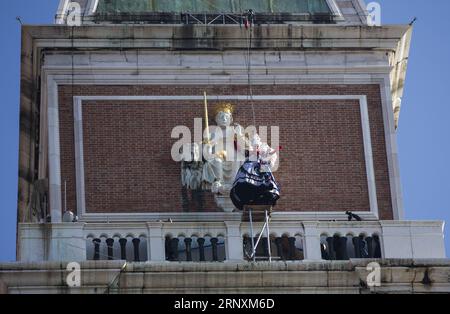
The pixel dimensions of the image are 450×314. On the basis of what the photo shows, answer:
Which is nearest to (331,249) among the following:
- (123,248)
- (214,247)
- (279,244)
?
(279,244)

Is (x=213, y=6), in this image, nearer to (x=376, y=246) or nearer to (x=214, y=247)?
(x=214, y=247)

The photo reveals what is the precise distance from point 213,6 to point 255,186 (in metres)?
7.70

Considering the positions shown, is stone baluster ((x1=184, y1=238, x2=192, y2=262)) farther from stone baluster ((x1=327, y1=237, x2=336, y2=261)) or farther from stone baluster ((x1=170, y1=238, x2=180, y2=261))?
stone baluster ((x1=327, y1=237, x2=336, y2=261))

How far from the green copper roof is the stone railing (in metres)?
8.02

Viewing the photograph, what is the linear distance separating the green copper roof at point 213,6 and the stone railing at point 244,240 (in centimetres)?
802

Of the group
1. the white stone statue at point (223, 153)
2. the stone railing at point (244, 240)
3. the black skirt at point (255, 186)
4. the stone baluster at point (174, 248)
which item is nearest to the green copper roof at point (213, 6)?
the white stone statue at point (223, 153)

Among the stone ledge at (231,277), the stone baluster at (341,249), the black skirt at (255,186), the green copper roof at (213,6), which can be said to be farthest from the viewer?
the green copper roof at (213,6)

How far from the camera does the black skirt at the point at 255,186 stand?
153ft

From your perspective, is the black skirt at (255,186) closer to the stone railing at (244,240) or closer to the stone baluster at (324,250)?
the stone railing at (244,240)

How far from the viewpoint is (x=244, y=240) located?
151 feet

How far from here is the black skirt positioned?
46781 millimetres
